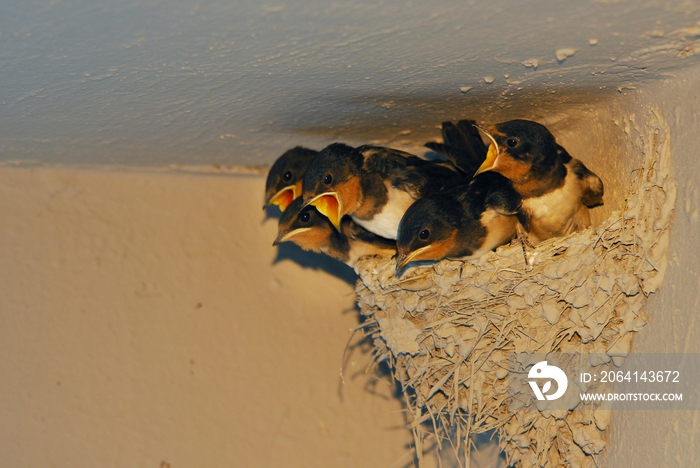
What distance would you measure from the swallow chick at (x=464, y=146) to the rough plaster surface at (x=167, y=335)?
2.99 ft

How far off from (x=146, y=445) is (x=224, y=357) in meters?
0.45

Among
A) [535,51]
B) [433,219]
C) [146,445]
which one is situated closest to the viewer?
[535,51]

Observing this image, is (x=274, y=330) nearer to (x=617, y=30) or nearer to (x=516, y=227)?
(x=516, y=227)

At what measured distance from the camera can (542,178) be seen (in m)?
2.78

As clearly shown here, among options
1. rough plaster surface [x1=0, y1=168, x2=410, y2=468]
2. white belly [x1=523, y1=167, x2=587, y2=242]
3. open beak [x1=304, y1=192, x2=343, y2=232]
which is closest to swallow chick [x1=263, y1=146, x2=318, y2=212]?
open beak [x1=304, y1=192, x2=343, y2=232]

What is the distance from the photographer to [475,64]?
2518 mm

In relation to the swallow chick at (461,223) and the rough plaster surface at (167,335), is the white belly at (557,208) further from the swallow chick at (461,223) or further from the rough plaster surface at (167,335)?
the rough plaster surface at (167,335)

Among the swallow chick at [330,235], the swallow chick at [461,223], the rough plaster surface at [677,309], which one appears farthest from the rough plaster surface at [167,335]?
the rough plaster surface at [677,309]

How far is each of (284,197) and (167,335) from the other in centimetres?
72

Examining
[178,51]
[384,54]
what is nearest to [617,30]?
[384,54]

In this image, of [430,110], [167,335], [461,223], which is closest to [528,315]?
[461,223]

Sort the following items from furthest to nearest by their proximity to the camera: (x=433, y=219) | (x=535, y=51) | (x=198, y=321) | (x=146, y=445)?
(x=198, y=321) → (x=146, y=445) → (x=433, y=219) → (x=535, y=51)

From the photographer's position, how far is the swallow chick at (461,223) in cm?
277

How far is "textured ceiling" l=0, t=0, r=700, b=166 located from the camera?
2180 millimetres
